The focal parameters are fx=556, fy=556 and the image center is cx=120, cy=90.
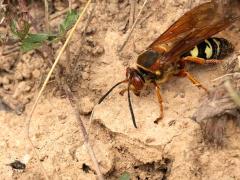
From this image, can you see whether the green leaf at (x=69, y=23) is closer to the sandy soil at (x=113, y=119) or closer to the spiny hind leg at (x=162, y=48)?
the sandy soil at (x=113, y=119)

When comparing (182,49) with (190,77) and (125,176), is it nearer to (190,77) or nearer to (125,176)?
(190,77)

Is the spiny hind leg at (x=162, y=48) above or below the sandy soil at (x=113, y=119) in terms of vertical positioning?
above

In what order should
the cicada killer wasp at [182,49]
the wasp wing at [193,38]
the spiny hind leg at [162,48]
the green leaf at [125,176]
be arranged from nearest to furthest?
the green leaf at [125,176], the wasp wing at [193,38], the cicada killer wasp at [182,49], the spiny hind leg at [162,48]

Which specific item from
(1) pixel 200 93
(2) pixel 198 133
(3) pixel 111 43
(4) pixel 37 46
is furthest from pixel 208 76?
(4) pixel 37 46

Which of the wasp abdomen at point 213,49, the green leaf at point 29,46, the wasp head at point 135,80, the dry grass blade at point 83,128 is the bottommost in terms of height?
the dry grass blade at point 83,128

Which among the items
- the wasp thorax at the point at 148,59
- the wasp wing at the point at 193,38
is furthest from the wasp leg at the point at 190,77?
the wasp thorax at the point at 148,59

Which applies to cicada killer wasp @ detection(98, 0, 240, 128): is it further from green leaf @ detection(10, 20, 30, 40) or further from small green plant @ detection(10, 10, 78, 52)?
green leaf @ detection(10, 20, 30, 40)

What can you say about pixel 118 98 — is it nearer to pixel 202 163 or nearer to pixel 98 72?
pixel 98 72
